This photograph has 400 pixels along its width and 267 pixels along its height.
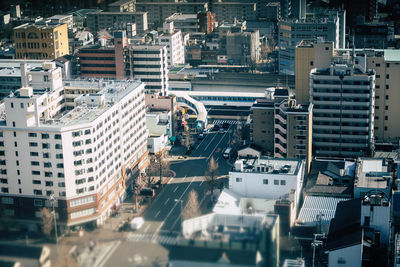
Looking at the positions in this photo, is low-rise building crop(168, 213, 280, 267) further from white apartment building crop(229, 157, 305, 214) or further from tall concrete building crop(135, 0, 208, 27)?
tall concrete building crop(135, 0, 208, 27)

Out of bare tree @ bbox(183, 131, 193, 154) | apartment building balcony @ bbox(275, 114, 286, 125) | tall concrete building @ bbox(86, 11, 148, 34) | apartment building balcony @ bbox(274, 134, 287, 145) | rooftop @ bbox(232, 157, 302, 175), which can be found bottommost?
bare tree @ bbox(183, 131, 193, 154)

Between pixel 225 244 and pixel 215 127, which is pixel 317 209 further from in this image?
pixel 225 244

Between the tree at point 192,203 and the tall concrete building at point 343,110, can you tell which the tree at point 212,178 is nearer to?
Result: the tree at point 192,203

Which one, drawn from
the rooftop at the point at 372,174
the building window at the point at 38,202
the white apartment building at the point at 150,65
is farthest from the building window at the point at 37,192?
the white apartment building at the point at 150,65

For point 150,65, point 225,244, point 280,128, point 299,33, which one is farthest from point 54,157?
point 299,33

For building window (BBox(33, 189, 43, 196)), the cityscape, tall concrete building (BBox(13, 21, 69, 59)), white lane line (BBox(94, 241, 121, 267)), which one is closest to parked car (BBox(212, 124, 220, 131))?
the cityscape
